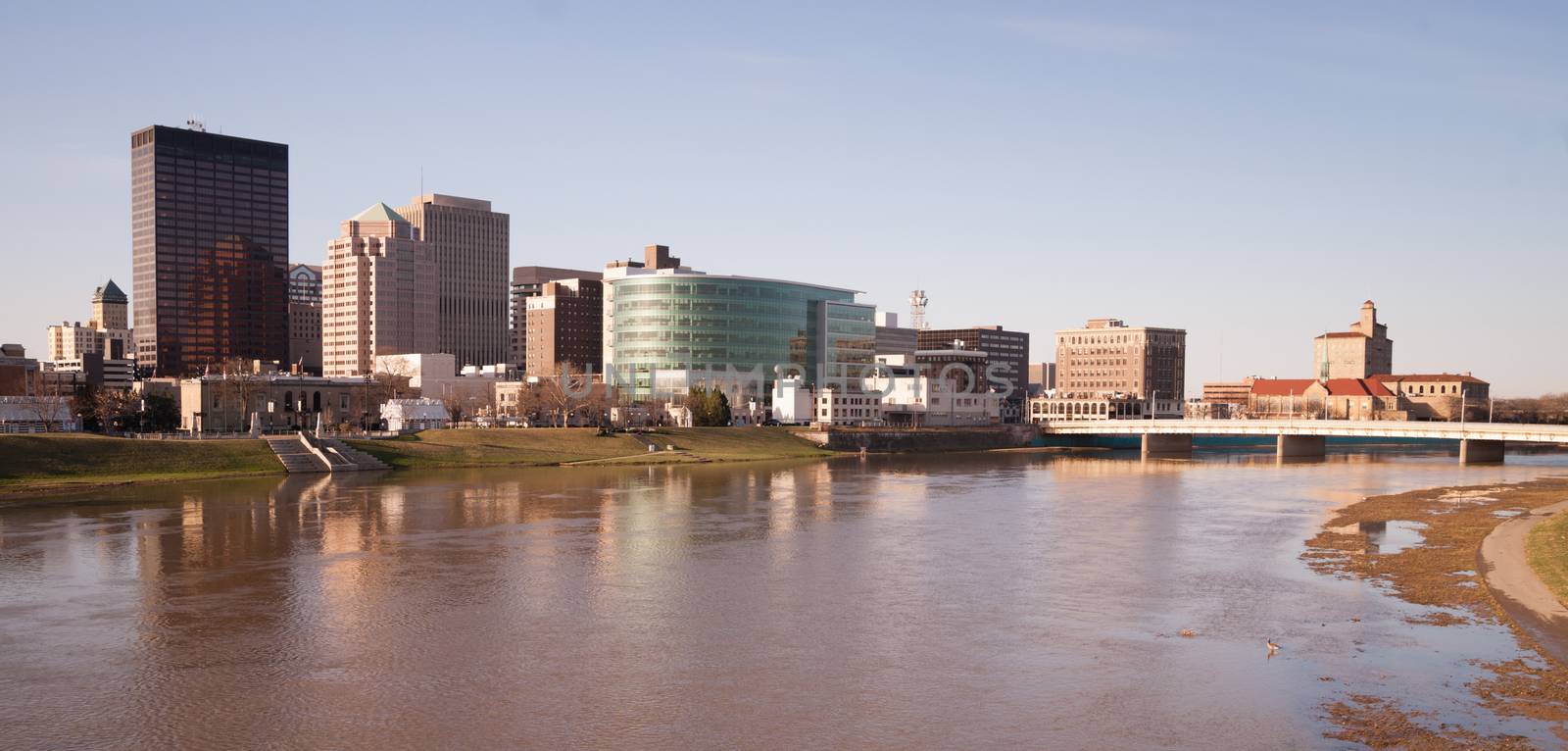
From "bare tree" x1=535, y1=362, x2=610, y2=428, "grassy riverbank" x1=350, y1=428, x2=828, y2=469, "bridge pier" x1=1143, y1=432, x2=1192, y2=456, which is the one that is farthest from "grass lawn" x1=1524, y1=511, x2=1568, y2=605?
"bare tree" x1=535, y1=362, x2=610, y2=428

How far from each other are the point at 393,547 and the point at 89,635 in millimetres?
21853

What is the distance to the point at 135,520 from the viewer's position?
73.8 metres

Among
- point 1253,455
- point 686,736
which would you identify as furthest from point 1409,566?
point 1253,455

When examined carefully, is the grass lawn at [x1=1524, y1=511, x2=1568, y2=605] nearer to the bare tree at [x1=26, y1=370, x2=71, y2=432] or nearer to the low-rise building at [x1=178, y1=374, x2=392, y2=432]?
the low-rise building at [x1=178, y1=374, x2=392, y2=432]

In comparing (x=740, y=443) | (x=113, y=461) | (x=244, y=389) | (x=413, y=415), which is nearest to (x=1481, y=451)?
(x=740, y=443)

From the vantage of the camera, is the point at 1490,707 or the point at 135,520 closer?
the point at 1490,707

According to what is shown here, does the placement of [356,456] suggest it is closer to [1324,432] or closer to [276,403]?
[276,403]

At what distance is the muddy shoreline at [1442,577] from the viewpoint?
30.7m

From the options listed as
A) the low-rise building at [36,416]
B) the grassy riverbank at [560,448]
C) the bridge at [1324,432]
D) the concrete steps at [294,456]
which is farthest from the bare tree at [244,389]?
the bridge at [1324,432]

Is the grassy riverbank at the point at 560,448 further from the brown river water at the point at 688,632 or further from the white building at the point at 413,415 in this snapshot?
the brown river water at the point at 688,632

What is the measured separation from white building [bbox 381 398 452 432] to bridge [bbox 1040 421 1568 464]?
4249 inches

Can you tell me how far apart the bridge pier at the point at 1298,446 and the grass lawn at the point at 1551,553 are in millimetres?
108084

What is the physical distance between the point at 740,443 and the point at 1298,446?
3472 inches

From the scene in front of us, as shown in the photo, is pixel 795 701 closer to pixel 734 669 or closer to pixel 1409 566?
pixel 734 669
